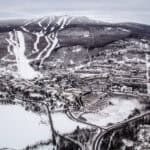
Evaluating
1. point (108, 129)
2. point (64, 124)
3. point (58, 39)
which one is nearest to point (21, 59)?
point (58, 39)

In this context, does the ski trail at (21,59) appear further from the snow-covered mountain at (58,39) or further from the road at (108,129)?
the road at (108,129)

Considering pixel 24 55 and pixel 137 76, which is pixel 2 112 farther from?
pixel 137 76

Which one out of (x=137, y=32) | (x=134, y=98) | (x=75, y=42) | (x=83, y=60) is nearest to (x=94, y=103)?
(x=134, y=98)

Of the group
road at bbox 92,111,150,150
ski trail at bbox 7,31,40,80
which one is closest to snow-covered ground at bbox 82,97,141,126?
road at bbox 92,111,150,150


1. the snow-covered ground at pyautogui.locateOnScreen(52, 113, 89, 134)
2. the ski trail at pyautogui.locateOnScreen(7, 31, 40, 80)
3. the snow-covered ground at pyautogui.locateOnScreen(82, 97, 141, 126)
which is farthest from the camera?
the ski trail at pyautogui.locateOnScreen(7, 31, 40, 80)

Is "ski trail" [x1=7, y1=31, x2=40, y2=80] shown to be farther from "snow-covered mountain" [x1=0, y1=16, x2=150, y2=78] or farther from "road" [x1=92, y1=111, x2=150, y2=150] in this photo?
"road" [x1=92, y1=111, x2=150, y2=150]

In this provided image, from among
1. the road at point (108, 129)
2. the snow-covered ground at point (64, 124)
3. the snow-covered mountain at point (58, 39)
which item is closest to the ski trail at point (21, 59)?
the snow-covered mountain at point (58, 39)
